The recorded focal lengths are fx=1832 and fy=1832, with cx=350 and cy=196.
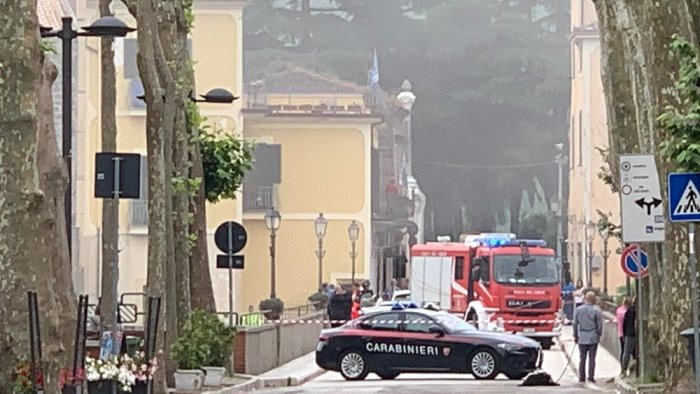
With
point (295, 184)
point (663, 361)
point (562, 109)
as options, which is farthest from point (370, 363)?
point (562, 109)

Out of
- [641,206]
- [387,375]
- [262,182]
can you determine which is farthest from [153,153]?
[262,182]

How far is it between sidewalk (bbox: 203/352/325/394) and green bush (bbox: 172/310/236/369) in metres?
0.54

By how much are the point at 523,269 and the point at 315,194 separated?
A: 51.9 feet

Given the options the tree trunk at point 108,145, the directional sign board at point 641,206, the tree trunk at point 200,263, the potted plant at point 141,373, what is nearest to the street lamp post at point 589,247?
the tree trunk at point 200,263

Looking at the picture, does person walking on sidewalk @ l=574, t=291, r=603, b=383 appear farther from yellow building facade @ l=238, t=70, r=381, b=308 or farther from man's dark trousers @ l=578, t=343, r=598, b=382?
yellow building facade @ l=238, t=70, r=381, b=308

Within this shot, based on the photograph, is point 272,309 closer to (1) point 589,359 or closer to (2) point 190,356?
(1) point 589,359

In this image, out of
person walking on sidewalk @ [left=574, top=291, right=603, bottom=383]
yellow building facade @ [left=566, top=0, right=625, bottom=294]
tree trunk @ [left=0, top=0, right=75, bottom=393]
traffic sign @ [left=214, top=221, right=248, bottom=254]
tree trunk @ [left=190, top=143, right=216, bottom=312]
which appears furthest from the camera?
yellow building facade @ [left=566, top=0, right=625, bottom=294]

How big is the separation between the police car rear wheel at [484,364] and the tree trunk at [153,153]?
1073cm

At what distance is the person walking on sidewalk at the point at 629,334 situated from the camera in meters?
31.0

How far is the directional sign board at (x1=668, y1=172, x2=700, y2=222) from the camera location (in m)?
16.5

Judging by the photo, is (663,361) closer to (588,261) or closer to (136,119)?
(136,119)

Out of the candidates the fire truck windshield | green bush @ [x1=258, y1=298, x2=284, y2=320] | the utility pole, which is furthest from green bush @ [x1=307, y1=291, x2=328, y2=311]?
the utility pole

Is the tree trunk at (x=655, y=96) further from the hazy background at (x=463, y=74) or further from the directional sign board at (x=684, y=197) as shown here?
the hazy background at (x=463, y=74)

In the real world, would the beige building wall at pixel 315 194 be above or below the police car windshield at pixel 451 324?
above
